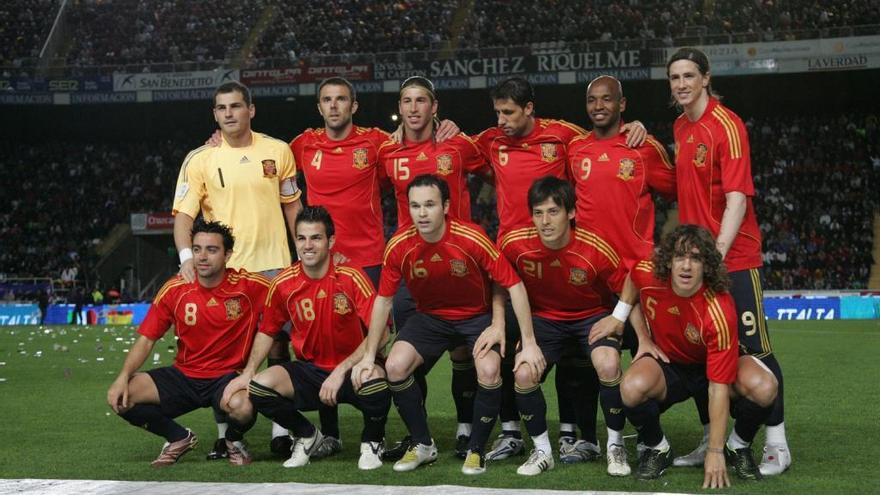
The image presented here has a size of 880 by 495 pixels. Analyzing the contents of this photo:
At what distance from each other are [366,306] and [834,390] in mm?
5439

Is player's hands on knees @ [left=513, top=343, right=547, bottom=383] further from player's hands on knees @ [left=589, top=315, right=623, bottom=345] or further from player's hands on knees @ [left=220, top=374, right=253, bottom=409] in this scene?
player's hands on knees @ [left=220, top=374, right=253, bottom=409]

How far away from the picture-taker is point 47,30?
34.8 m

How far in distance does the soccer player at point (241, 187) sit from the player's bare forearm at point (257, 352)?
1.92ft

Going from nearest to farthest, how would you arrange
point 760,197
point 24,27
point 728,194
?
point 728,194, point 760,197, point 24,27

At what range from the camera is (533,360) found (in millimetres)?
5762

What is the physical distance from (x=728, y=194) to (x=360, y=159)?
2.39 meters

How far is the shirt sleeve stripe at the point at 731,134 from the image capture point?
5.66 m

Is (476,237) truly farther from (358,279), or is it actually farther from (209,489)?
(209,489)

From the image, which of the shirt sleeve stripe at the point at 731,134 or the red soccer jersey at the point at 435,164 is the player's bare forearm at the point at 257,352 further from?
the shirt sleeve stripe at the point at 731,134

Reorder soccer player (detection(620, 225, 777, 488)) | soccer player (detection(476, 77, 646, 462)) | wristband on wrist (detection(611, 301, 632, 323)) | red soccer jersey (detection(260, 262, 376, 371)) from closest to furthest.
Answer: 1. soccer player (detection(620, 225, 777, 488))
2. wristband on wrist (detection(611, 301, 632, 323))
3. red soccer jersey (detection(260, 262, 376, 371))
4. soccer player (detection(476, 77, 646, 462))

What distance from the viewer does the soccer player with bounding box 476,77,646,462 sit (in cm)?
634

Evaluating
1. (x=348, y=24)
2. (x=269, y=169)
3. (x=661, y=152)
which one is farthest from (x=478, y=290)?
(x=348, y=24)

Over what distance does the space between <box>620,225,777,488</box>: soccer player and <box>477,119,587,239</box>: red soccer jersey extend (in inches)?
37.9

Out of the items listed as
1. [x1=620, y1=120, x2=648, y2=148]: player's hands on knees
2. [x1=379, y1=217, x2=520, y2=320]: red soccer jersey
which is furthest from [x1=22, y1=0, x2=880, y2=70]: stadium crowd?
[x1=379, y1=217, x2=520, y2=320]: red soccer jersey
